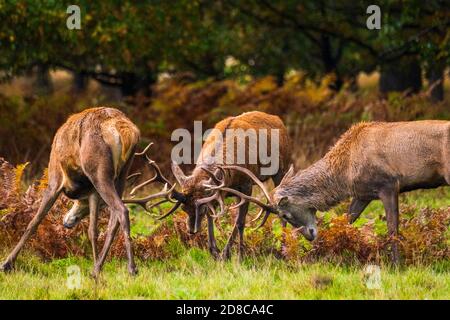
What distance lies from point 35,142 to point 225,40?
5.02 meters

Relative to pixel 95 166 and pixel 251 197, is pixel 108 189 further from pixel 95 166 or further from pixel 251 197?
pixel 251 197

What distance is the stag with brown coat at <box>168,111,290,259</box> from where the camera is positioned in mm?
10164

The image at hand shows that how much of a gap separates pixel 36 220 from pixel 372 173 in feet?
11.0

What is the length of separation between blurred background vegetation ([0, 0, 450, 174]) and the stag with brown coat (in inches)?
146

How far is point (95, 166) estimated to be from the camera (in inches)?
354

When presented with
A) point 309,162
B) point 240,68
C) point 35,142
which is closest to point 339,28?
point 240,68

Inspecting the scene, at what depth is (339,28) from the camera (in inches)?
783

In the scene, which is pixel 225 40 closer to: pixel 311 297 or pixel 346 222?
pixel 346 222

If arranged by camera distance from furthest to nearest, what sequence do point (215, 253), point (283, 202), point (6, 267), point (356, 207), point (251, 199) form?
point (356, 207)
point (215, 253)
point (283, 202)
point (251, 199)
point (6, 267)

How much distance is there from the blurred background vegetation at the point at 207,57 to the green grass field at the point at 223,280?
5501mm

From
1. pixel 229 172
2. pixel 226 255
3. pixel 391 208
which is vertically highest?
pixel 229 172

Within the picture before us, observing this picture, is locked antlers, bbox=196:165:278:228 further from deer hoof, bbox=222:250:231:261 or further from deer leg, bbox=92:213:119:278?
deer leg, bbox=92:213:119:278

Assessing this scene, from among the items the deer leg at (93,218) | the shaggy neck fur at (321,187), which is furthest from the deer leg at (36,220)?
the shaggy neck fur at (321,187)

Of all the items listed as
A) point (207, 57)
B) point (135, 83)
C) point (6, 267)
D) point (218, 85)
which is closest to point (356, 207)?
point (6, 267)
